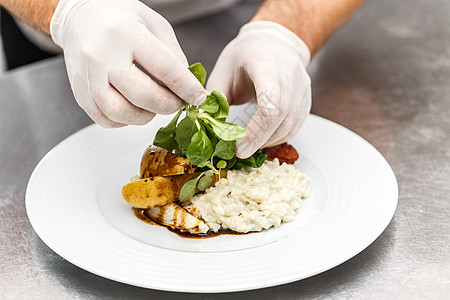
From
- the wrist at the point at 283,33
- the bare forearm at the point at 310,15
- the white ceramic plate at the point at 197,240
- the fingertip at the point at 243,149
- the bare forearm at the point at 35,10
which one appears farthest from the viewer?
the bare forearm at the point at 310,15

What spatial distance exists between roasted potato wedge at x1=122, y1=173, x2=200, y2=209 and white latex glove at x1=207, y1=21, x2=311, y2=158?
165 millimetres

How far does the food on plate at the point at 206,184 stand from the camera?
3.94ft

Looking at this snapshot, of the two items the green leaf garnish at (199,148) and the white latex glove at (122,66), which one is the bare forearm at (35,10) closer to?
the white latex glove at (122,66)

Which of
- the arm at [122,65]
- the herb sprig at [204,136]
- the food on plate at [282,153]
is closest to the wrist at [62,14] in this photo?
the arm at [122,65]

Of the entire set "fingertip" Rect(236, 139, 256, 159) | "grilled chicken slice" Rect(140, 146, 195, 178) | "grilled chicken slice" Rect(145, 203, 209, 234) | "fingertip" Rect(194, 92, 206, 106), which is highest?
"fingertip" Rect(194, 92, 206, 106)

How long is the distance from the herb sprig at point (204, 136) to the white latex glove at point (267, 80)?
0.18ft

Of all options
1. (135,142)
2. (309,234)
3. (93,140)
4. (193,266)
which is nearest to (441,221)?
(309,234)

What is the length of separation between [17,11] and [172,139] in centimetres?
63

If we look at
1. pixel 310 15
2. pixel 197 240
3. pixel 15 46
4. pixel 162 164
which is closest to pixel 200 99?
pixel 162 164

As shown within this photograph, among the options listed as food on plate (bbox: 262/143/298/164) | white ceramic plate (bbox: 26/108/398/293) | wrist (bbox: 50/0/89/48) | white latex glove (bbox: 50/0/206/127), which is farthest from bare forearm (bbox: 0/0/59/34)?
food on plate (bbox: 262/143/298/164)

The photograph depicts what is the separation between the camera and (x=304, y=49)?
5.39ft

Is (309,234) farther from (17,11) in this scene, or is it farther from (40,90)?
(40,90)

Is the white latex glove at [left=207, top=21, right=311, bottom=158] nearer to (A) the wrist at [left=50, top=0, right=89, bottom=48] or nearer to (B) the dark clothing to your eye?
(A) the wrist at [left=50, top=0, right=89, bottom=48]

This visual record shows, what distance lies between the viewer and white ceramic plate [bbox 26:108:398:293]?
1.01 meters
